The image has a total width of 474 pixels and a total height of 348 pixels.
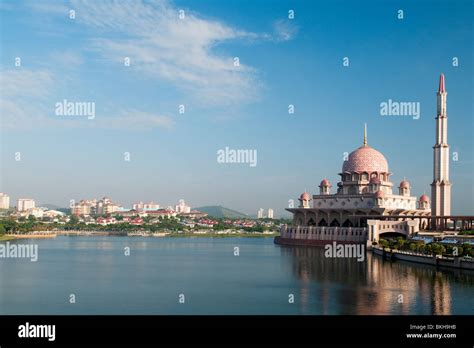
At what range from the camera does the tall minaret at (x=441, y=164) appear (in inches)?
1656

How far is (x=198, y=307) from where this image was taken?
18.6 m

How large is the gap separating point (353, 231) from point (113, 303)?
25.9 m

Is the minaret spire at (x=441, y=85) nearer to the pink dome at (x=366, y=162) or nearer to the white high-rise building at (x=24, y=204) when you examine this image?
the pink dome at (x=366, y=162)

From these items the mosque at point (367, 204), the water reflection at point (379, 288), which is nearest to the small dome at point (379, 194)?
the mosque at point (367, 204)

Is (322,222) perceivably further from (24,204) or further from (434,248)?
(24,204)

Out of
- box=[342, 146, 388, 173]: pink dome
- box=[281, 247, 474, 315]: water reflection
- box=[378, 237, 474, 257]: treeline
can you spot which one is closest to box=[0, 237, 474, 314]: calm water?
box=[281, 247, 474, 315]: water reflection

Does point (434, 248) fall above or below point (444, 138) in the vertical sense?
below

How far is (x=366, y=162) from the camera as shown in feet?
158

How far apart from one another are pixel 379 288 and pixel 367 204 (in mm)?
24176

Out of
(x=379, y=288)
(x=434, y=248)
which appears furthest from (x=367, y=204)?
(x=379, y=288)

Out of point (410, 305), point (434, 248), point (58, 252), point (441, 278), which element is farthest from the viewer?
point (58, 252)

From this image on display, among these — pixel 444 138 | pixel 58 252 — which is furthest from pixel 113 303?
pixel 444 138

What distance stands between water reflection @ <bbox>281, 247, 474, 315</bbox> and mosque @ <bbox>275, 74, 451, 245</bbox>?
404 inches
